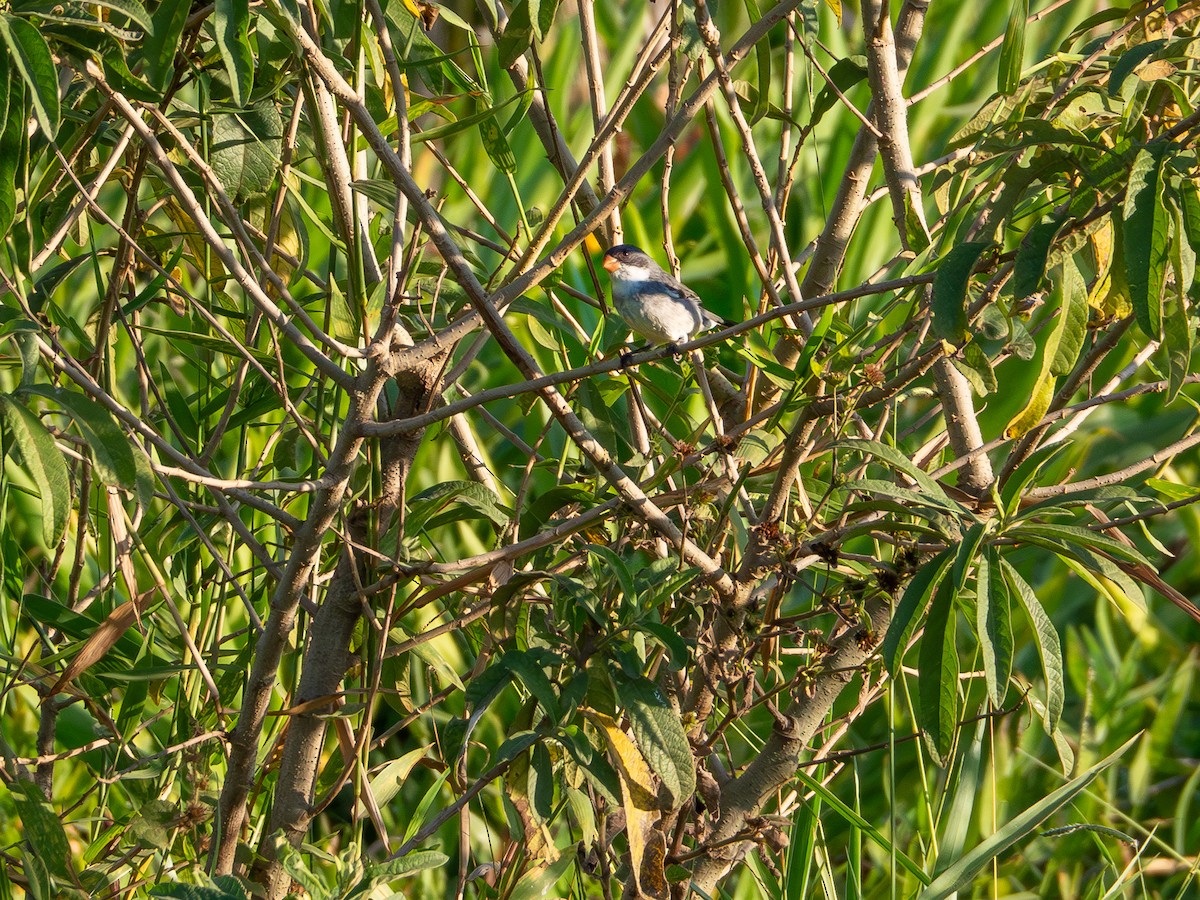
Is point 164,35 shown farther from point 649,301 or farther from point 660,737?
point 649,301

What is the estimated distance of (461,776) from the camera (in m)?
1.35

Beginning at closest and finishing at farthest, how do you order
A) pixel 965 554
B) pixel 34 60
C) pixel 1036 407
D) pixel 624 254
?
pixel 34 60 → pixel 965 554 → pixel 1036 407 → pixel 624 254

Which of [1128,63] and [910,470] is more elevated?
[1128,63]

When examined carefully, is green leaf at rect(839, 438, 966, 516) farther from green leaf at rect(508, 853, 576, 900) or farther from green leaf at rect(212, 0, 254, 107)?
green leaf at rect(212, 0, 254, 107)

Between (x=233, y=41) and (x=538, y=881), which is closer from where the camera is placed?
(x=233, y=41)

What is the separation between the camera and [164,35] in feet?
3.64

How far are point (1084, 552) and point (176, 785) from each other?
1287 mm

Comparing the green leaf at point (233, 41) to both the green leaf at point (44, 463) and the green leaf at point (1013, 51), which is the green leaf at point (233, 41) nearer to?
the green leaf at point (44, 463)

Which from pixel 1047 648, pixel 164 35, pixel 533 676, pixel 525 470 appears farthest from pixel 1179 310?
pixel 164 35

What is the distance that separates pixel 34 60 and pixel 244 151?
0.44m

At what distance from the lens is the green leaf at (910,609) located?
3.62 ft

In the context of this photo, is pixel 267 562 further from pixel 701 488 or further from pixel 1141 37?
pixel 1141 37

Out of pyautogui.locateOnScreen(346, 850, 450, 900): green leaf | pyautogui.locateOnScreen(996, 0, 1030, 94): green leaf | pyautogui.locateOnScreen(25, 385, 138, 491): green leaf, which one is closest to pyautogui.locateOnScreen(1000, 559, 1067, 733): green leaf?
pyautogui.locateOnScreen(346, 850, 450, 900): green leaf

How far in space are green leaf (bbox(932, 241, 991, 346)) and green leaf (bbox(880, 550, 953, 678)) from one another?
0.21m
